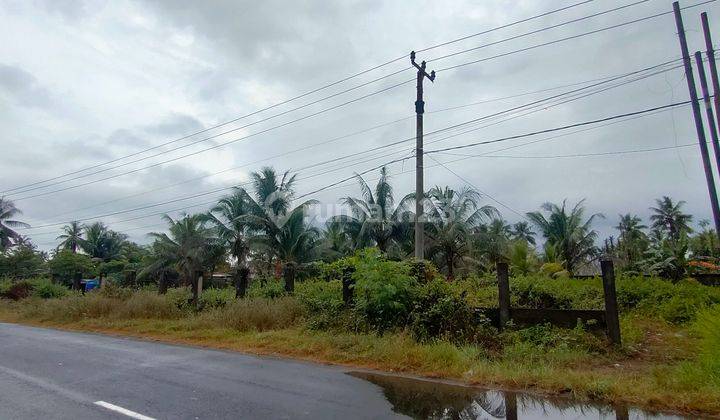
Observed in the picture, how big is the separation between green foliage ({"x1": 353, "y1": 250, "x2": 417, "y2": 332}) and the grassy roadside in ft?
1.87

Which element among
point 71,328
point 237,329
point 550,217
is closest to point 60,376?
point 237,329

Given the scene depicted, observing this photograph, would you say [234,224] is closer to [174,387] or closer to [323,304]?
[323,304]

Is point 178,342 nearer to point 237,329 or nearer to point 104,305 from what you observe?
point 237,329

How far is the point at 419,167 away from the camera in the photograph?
14.0m

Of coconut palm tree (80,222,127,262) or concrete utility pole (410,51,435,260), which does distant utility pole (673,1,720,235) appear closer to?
concrete utility pole (410,51,435,260)

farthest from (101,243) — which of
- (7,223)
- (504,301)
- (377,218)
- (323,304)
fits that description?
(504,301)

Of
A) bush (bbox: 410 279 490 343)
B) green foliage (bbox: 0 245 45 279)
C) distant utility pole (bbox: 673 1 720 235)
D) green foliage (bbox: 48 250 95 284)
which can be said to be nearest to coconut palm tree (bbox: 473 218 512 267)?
distant utility pole (bbox: 673 1 720 235)

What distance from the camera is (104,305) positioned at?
17.2 m

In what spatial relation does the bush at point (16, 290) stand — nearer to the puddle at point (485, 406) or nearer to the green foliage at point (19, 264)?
the green foliage at point (19, 264)

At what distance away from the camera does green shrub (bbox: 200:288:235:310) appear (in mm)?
14922

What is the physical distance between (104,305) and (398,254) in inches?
519

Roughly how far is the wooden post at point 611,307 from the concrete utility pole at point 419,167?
18.6 ft

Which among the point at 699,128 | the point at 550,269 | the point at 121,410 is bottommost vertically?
the point at 121,410

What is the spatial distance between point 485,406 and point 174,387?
418cm
